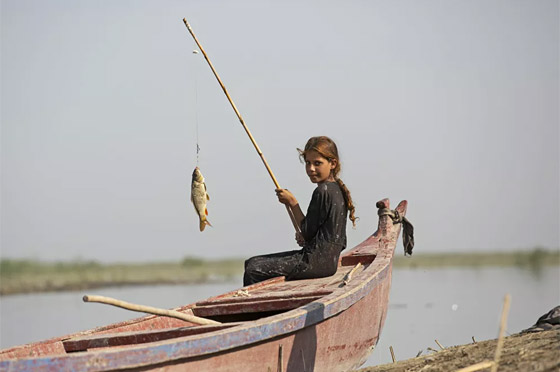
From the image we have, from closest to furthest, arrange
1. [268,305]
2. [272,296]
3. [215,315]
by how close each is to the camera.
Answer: [268,305]
[272,296]
[215,315]

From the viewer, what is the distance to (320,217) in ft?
23.2

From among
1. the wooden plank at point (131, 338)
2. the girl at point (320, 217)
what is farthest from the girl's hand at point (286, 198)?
the wooden plank at point (131, 338)

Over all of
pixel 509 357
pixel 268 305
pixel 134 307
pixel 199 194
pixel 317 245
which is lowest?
pixel 509 357

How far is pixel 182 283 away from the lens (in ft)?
93.1

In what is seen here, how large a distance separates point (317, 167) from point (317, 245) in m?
0.63

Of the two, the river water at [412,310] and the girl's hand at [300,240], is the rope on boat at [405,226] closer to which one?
the river water at [412,310]

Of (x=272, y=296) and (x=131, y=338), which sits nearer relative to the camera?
(x=131, y=338)

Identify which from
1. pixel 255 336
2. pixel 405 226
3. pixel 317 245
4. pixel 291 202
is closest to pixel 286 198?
pixel 291 202

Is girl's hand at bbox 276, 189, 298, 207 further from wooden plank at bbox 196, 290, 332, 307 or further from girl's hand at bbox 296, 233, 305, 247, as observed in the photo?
wooden plank at bbox 196, 290, 332, 307

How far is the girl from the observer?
23.2ft

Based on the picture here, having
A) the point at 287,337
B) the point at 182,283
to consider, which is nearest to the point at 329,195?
the point at 287,337

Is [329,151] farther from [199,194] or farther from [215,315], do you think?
[215,315]

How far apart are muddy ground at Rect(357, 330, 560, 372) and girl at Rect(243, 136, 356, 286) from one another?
1.12 metres

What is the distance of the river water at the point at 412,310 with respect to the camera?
1209 cm
